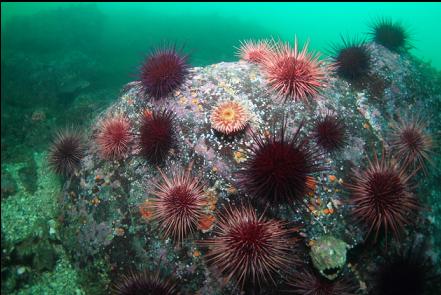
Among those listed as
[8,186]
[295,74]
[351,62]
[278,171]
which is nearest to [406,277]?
[278,171]

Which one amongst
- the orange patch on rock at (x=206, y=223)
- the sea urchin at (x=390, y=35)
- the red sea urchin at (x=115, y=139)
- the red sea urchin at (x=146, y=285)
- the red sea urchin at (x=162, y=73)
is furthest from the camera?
the sea urchin at (x=390, y=35)

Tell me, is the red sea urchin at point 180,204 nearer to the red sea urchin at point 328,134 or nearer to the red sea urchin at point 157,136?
the red sea urchin at point 157,136

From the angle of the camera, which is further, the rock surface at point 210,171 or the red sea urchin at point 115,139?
the red sea urchin at point 115,139

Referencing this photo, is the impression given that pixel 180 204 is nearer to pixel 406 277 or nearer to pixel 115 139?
pixel 115 139

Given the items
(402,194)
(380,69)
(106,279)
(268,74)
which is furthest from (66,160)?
(380,69)

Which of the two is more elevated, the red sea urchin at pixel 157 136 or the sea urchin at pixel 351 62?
the sea urchin at pixel 351 62

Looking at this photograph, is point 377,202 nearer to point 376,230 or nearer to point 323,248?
point 376,230

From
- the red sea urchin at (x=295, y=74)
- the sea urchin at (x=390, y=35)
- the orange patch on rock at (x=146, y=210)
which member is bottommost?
the orange patch on rock at (x=146, y=210)

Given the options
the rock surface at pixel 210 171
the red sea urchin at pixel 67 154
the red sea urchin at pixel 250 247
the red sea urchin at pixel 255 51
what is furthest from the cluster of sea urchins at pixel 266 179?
the red sea urchin at pixel 67 154
